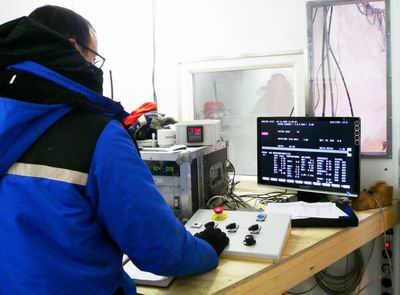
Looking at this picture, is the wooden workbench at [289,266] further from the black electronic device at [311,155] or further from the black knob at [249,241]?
the black electronic device at [311,155]

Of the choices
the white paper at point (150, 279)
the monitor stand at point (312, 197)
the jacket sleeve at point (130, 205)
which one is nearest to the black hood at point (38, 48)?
the jacket sleeve at point (130, 205)

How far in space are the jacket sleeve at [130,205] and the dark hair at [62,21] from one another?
268 mm

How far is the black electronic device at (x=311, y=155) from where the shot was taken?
170cm

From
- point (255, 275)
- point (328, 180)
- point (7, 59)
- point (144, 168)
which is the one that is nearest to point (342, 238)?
point (328, 180)

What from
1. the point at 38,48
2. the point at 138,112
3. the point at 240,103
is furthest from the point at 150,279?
the point at 240,103

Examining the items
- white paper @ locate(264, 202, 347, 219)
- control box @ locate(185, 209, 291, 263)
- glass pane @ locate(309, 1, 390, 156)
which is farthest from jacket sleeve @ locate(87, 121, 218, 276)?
glass pane @ locate(309, 1, 390, 156)

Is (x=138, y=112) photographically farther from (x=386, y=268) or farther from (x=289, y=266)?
(x=386, y=268)

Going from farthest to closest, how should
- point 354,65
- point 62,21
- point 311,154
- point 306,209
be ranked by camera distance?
point 354,65, point 311,154, point 306,209, point 62,21

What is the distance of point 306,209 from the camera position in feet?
5.48

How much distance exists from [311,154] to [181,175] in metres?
0.63

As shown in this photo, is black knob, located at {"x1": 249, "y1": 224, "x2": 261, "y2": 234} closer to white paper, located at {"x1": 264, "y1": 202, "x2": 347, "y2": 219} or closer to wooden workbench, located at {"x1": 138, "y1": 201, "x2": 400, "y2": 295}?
wooden workbench, located at {"x1": 138, "y1": 201, "x2": 400, "y2": 295}

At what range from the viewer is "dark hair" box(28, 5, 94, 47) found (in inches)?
37.2

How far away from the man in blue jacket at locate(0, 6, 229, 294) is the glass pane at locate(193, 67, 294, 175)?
149 centimetres

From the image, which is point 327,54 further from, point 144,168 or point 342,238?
point 144,168
